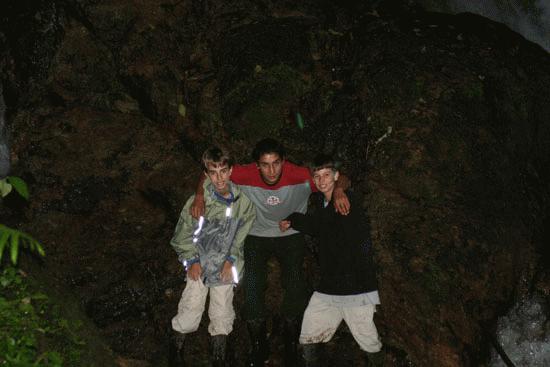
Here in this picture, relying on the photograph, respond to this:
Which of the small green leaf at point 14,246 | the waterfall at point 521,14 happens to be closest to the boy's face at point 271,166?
the small green leaf at point 14,246

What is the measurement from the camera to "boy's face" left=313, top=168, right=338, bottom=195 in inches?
188

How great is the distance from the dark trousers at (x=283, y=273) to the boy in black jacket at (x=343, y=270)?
1.16 ft

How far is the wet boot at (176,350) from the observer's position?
532 centimetres

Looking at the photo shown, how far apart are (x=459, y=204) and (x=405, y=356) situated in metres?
2.02

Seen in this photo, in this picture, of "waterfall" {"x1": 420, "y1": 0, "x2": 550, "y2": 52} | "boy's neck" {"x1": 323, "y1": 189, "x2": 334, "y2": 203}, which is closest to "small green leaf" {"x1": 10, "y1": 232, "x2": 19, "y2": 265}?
"boy's neck" {"x1": 323, "y1": 189, "x2": 334, "y2": 203}

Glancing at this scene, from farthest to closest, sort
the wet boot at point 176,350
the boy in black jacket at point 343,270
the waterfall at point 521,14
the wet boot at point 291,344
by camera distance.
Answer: the waterfall at point 521,14
the wet boot at point 291,344
the wet boot at point 176,350
the boy in black jacket at point 343,270

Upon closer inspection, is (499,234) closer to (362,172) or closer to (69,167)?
(362,172)

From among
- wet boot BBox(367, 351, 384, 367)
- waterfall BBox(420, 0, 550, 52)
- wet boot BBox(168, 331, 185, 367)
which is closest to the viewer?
wet boot BBox(367, 351, 384, 367)

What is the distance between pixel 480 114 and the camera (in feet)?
20.1

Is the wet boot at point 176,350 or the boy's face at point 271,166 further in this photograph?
the wet boot at point 176,350

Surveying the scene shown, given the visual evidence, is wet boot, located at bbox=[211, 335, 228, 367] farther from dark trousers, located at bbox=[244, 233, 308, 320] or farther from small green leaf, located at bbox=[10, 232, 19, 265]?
small green leaf, located at bbox=[10, 232, 19, 265]

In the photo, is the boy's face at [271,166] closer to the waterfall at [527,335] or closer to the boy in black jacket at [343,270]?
the boy in black jacket at [343,270]

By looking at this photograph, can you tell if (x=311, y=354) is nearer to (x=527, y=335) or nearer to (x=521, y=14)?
(x=527, y=335)

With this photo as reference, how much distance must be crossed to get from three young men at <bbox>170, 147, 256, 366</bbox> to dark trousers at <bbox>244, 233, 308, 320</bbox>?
0.27 meters
